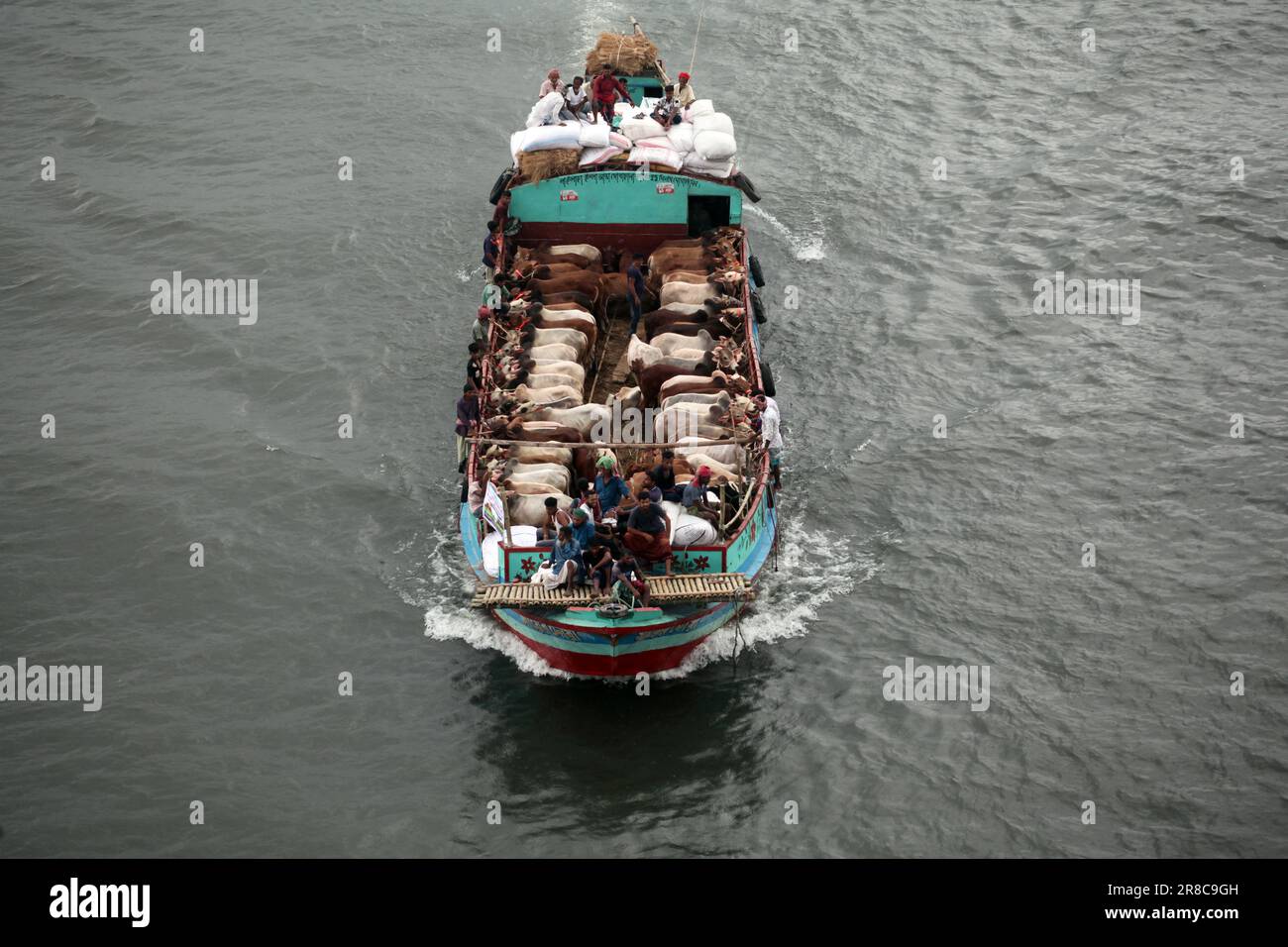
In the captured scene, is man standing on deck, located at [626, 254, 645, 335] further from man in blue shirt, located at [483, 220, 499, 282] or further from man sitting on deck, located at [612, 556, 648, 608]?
man sitting on deck, located at [612, 556, 648, 608]

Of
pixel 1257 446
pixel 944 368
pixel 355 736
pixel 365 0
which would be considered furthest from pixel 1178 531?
pixel 365 0

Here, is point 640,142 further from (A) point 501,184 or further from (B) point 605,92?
(B) point 605,92

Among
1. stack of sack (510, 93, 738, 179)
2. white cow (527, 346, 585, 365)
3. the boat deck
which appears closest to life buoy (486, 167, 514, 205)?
stack of sack (510, 93, 738, 179)

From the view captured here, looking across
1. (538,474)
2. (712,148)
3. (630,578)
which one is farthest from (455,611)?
(712,148)

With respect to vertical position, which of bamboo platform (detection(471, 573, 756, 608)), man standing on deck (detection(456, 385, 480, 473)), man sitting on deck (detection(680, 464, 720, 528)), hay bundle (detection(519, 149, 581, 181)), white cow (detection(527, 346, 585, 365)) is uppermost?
hay bundle (detection(519, 149, 581, 181))

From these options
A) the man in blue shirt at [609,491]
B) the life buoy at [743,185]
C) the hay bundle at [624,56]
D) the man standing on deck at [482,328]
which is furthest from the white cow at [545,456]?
the hay bundle at [624,56]
